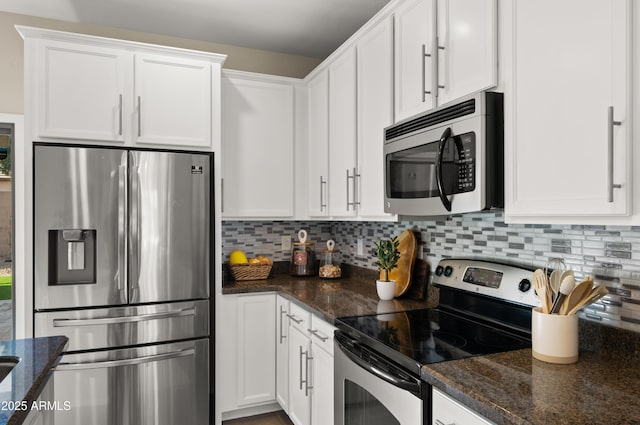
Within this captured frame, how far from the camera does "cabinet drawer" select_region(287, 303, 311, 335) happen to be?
227cm

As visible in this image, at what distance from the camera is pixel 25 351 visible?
1312 mm

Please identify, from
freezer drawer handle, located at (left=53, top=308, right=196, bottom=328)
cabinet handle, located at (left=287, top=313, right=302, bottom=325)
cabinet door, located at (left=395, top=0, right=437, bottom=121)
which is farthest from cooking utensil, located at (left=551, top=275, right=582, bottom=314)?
freezer drawer handle, located at (left=53, top=308, right=196, bottom=328)

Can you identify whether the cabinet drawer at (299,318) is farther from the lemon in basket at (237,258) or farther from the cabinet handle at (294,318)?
the lemon in basket at (237,258)

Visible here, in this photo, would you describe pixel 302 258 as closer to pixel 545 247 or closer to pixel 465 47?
pixel 545 247

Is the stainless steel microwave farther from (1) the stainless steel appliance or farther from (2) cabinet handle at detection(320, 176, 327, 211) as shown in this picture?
(2) cabinet handle at detection(320, 176, 327, 211)

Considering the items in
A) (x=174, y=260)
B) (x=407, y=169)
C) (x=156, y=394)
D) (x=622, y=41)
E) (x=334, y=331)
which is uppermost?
(x=622, y=41)

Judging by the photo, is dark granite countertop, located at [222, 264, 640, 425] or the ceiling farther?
the ceiling

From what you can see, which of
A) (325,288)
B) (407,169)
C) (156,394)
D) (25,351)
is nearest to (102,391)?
(156,394)

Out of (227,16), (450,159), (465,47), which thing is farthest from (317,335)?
(227,16)

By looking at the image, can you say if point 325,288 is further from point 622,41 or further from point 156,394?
point 622,41

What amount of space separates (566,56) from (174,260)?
214 centimetres

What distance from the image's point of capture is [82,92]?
2328 millimetres

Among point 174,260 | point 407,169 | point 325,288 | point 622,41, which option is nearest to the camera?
point 622,41

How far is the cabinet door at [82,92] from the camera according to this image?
227cm
